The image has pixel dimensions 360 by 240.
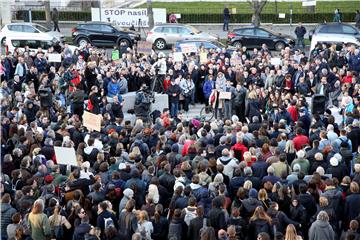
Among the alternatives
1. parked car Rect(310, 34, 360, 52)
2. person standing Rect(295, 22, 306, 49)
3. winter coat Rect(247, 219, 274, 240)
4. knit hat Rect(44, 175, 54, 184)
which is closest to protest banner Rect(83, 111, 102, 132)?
knit hat Rect(44, 175, 54, 184)

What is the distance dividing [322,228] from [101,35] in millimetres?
26581

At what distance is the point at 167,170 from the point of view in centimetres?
1545

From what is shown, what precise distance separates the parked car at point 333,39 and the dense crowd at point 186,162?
6.43 m

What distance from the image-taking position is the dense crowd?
1376 centimetres

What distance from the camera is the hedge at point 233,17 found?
152 feet

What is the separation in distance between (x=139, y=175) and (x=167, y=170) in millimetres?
524

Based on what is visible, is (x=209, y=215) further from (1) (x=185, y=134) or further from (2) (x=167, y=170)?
(1) (x=185, y=134)

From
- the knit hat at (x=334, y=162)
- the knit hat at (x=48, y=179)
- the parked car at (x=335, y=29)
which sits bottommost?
the knit hat at (x=48, y=179)

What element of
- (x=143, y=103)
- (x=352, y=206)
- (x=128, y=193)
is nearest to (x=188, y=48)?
(x=143, y=103)

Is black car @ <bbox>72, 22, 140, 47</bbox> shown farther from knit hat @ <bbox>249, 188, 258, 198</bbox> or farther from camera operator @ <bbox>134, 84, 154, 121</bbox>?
knit hat @ <bbox>249, 188, 258, 198</bbox>

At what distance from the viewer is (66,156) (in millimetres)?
16016

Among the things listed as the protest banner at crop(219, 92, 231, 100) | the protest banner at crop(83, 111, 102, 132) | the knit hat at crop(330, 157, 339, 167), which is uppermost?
the protest banner at crop(83, 111, 102, 132)

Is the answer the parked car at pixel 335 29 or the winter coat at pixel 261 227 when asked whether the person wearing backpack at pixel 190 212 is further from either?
the parked car at pixel 335 29

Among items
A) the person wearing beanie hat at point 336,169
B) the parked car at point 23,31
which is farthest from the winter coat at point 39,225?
the parked car at point 23,31
